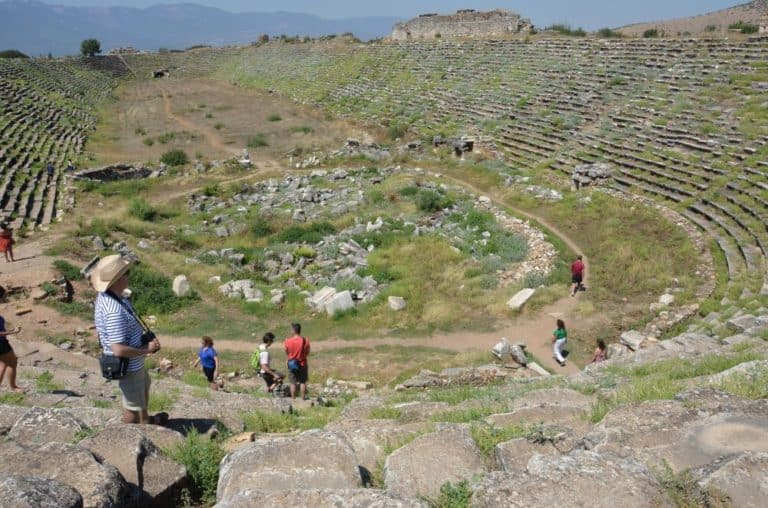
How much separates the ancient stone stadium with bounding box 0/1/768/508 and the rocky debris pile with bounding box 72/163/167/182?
18 cm

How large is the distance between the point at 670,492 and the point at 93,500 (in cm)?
352

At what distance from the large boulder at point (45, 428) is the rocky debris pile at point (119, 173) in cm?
2817

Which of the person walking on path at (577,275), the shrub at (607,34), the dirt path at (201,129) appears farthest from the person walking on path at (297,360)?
the shrub at (607,34)

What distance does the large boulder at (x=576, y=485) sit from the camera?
126 inches

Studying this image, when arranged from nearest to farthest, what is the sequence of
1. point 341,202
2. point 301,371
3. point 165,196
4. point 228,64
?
1. point 301,371
2. point 341,202
3. point 165,196
4. point 228,64

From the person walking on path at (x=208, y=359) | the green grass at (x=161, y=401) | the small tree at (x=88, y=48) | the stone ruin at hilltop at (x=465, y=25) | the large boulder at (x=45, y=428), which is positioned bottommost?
the person walking on path at (x=208, y=359)

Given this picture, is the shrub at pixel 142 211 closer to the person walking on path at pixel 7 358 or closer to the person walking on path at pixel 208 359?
the person walking on path at pixel 208 359

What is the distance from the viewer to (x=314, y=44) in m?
70.1

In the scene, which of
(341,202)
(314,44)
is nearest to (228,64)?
(314,44)

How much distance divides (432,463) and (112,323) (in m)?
3.21

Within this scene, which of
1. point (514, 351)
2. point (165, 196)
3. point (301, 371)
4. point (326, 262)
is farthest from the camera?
point (165, 196)

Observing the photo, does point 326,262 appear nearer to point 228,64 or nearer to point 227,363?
point 227,363

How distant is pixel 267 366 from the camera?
35.5ft

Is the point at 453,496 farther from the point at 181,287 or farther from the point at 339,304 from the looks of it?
the point at 181,287
